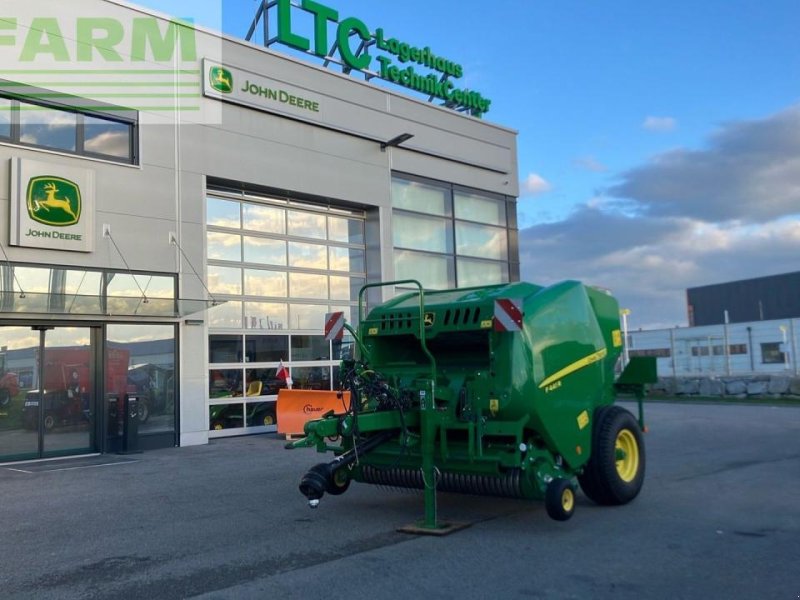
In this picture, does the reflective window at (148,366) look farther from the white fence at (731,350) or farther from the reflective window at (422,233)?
the white fence at (731,350)

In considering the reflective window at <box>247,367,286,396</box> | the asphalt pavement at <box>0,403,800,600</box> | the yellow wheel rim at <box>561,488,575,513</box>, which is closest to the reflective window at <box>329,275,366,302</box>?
the reflective window at <box>247,367,286,396</box>

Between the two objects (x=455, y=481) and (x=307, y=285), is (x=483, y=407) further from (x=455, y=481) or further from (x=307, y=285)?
(x=307, y=285)

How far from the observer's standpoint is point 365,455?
7570mm

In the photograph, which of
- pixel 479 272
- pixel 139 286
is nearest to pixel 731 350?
pixel 479 272

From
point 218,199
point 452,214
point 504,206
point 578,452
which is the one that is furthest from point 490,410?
point 504,206

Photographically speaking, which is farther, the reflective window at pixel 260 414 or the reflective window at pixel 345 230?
the reflective window at pixel 345 230

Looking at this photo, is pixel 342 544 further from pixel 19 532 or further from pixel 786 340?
pixel 786 340

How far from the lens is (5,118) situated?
1318 centimetres

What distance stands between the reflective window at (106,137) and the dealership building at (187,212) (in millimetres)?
43

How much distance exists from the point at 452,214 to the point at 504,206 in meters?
2.57

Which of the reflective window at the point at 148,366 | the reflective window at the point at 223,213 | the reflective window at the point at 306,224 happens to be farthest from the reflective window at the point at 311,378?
the reflective window at the point at 223,213

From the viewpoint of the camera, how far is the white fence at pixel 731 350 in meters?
27.6

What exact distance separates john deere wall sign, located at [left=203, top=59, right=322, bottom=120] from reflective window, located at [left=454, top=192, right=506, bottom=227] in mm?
5503

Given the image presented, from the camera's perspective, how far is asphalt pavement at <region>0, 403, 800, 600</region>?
5.34m
